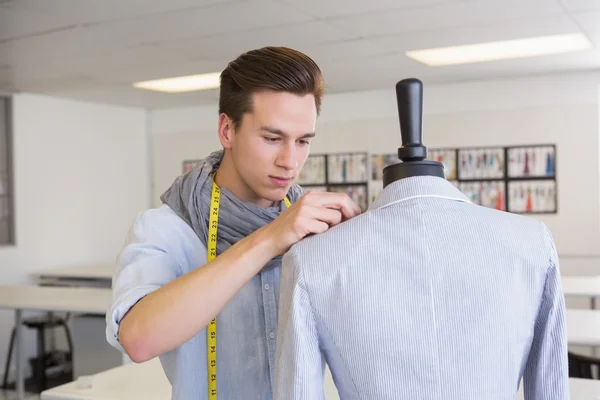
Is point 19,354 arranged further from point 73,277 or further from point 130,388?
point 130,388

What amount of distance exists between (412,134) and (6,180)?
6344 mm

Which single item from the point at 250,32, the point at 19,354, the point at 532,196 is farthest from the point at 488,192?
the point at 19,354

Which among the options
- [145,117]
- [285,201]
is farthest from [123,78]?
[285,201]

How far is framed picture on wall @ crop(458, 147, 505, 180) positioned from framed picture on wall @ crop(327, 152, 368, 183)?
1.02 metres

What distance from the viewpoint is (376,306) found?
113 cm

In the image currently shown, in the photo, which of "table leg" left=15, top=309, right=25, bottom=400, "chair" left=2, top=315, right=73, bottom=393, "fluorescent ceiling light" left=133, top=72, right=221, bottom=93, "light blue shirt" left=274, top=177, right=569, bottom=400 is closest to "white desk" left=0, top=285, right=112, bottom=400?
"table leg" left=15, top=309, right=25, bottom=400

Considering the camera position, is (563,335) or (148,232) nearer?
(563,335)

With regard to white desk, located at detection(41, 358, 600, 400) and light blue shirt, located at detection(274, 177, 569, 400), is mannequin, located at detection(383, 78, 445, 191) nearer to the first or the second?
light blue shirt, located at detection(274, 177, 569, 400)

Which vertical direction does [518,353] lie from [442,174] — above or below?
below

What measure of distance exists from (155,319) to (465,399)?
0.52 meters

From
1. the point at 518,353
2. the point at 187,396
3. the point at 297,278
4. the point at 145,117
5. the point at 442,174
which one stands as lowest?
the point at 187,396

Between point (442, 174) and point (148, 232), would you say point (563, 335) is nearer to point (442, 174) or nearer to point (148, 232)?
point (442, 174)

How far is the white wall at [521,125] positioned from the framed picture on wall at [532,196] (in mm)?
75

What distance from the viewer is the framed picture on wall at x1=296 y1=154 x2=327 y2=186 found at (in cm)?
781
